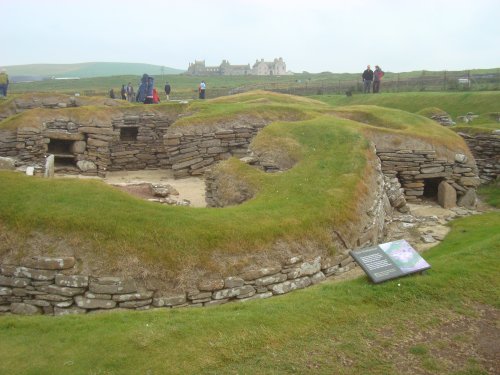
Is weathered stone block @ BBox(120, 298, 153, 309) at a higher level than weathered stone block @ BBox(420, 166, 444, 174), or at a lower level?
lower

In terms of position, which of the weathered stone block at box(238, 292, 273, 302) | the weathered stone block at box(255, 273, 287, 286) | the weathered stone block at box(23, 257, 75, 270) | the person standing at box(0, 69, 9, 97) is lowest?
the weathered stone block at box(238, 292, 273, 302)

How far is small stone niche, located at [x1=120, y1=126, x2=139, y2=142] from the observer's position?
23.8 meters

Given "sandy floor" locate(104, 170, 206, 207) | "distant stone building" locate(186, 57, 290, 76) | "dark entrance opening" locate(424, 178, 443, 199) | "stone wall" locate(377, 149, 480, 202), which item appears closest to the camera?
"sandy floor" locate(104, 170, 206, 207)

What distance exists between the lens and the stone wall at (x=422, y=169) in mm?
16859

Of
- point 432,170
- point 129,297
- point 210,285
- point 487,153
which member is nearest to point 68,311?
point 129,297

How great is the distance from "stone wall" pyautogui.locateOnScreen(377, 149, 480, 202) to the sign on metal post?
28.3 feet

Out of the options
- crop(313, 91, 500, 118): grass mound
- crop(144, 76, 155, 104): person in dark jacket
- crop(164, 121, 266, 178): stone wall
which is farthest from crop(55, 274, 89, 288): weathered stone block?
crop(313, 91, 500, 118): grass mound

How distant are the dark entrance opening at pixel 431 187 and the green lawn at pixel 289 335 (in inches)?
385

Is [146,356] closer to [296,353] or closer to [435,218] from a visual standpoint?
[296,353]

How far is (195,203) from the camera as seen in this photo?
50.7 feet

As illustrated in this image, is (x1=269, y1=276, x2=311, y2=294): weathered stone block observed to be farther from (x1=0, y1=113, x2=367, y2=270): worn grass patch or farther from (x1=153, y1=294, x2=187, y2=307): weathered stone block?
(x1=153, y1=294, x2=187, y2=307): weathered stone block

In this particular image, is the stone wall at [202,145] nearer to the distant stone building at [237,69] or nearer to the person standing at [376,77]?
the person standing at [376,77]

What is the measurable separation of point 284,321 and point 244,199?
18.4ft

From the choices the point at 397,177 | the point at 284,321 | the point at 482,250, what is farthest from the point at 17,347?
the point at 397,177
